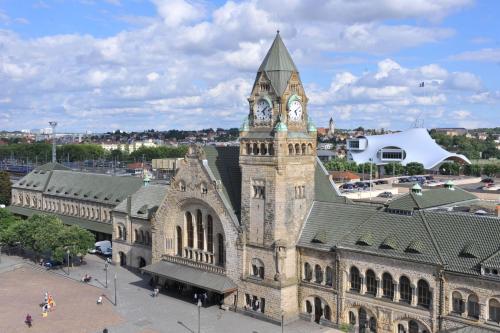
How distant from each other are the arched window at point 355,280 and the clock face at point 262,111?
18487 mm

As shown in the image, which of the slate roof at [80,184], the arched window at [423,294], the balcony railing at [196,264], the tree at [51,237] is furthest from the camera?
the slate roof at [80,184]

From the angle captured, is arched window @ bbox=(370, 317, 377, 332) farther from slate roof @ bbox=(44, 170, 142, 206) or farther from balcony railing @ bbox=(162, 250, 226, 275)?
slate roof @ bbox=(44, 170, 142, 206)

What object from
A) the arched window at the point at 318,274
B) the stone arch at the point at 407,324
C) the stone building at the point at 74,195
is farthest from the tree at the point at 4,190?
the stone arch at the point at 407,324

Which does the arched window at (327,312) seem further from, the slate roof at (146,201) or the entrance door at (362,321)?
the slate roof at (146,201)

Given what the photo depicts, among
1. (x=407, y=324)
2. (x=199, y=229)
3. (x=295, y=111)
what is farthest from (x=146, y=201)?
(x=407, y=324)

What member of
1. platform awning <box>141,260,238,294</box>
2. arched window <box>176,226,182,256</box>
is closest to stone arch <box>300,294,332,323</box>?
platform awning <box>141,260,238,294</box>

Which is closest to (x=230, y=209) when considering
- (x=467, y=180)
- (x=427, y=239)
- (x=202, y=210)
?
(x=202, y=210)

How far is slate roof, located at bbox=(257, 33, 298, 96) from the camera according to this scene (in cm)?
5978

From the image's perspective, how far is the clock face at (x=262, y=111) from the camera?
60.7 metres

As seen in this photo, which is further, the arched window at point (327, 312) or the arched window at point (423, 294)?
the arched window at point (327, 312)

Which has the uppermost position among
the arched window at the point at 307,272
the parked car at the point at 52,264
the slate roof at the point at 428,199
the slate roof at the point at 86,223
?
the slate roof at the point at 428,199

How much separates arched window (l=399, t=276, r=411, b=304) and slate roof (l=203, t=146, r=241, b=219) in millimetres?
20686

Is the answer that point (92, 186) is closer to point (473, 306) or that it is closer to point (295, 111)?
point (295, 111)

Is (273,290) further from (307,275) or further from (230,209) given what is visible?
(230,209)
